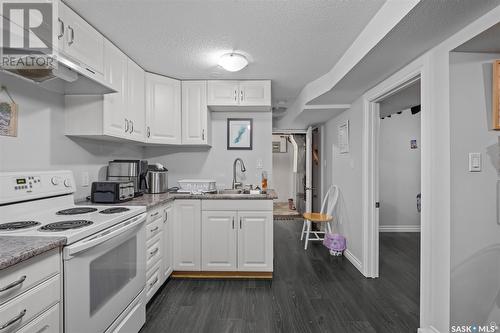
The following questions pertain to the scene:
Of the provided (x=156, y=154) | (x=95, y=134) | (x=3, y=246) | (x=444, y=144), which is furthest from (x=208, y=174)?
(x=444, y=144)

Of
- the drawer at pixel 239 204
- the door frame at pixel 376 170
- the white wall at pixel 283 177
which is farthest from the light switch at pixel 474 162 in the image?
the white wall at pixel 283 177

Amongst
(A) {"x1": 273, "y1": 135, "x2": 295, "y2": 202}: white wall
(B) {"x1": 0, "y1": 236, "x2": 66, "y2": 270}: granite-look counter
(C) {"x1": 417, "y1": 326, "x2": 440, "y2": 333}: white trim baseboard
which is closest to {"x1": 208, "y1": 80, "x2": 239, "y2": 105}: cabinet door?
(B) {"x1": 0, "y1": 236, "x2": 66, "y2": 270}: granite-look counter

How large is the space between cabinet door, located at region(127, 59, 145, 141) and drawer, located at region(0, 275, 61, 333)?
61.3 inches

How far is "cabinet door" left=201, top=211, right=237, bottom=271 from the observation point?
250cm

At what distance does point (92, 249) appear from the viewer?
124 centimetres

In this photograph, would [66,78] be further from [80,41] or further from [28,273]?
[28,273]

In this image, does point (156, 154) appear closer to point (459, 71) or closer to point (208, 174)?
point (208, 174)

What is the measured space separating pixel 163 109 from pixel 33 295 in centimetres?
220

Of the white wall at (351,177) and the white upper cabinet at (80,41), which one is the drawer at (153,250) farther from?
the white wall at (351,177)

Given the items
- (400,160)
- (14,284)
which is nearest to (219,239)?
(14,284)

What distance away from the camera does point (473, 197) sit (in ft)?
4.97

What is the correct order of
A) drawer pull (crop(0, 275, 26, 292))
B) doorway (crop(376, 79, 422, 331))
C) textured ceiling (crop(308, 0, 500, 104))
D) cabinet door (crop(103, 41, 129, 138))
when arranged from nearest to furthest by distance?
1. drawer pull (crop(0, 275, 26, 292))
2. textured ceiling (crop(308, 0, 500, 104))
3. cabinet door (crop(103, 41, 129, 138))
4. doorway (crop(376, 79, 422, 331))

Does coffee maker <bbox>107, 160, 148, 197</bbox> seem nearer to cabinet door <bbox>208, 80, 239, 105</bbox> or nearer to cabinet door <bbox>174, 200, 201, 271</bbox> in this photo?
cabinet door <bbox>174, 200, 201, 271</bbox>

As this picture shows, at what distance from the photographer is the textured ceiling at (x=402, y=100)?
2484mm
